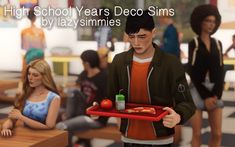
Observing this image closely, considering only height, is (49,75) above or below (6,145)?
above

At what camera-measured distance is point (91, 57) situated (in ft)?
9.01

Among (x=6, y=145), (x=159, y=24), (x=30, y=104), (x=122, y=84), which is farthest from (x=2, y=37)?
(x=122, y=84)

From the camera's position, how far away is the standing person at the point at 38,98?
228cm

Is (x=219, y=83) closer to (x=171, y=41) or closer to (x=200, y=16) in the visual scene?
(x=200, y=16)

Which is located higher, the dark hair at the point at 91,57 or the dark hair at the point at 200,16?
the dark hair at the point at 200,16

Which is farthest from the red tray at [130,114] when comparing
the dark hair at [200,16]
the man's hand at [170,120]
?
the dark hair at [200,16]

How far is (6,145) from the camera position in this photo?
1.88 meters

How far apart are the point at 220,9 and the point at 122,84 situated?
1284mm

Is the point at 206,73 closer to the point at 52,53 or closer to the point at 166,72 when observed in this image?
the point at 166,72

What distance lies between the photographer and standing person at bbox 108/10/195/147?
1392 mm

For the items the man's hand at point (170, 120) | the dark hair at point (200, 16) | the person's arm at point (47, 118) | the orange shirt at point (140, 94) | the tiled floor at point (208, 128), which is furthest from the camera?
the tiled floor at point (208, 128)

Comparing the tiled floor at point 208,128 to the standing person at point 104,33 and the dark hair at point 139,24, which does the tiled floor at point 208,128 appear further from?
the dark hair at point 139,24

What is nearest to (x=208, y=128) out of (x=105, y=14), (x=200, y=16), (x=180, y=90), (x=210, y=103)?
(x=210, y=103)

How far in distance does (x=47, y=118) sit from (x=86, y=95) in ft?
1.30
